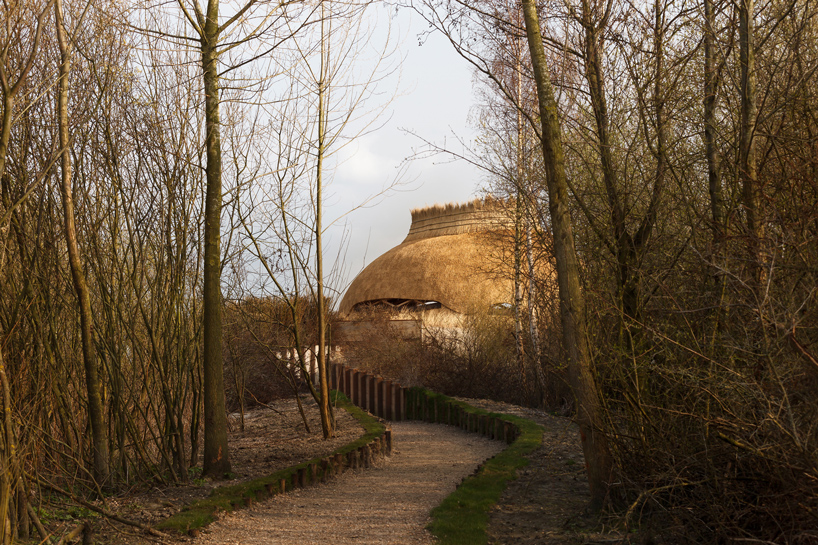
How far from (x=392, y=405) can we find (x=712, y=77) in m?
9.98

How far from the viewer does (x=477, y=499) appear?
588cm

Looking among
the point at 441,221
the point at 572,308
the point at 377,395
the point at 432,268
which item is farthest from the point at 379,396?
the point at 441,221

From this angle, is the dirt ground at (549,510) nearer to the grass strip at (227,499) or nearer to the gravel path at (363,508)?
the gravel path at (363,508)

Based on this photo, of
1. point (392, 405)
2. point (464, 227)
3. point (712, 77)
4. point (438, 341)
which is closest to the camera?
point (712, 77)

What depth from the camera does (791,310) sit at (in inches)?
129

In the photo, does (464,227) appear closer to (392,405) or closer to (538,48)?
(392,405)

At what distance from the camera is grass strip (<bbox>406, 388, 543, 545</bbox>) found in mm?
4966

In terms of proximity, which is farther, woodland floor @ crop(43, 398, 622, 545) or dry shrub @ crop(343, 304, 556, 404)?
dry shrub @ crop(343, 304, 556, 404)

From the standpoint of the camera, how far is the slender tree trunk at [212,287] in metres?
6.70

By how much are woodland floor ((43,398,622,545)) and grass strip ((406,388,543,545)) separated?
9 cm

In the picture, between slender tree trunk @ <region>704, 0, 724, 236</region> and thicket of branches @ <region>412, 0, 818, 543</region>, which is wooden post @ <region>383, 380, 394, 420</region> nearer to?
thicket of branches @ <region>412, 0, 818, 543</region>

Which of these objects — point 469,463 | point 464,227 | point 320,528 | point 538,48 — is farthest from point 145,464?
point 464,227

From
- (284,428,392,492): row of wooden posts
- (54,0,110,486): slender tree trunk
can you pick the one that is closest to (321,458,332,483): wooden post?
(284,428,392,492): row of wooden posts

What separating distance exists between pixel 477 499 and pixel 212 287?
320 centimetres
